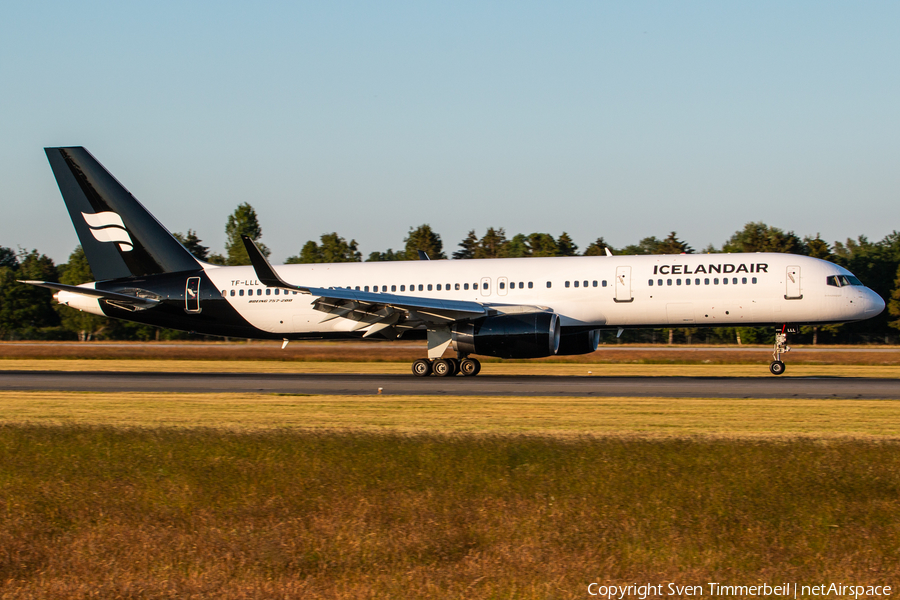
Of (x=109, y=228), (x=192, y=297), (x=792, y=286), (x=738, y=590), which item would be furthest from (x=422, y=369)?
(x=738, y=590)

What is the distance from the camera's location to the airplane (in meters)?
26.5

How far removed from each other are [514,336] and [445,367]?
11.8 feet

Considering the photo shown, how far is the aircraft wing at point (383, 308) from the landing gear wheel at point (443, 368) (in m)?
1.48

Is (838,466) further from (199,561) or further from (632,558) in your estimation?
(199,561)

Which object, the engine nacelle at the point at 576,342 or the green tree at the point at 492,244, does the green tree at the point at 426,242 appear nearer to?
the green tree at the point at 492,244

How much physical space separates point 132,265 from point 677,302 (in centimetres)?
1988

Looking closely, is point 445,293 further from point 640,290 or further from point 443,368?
point 640,290

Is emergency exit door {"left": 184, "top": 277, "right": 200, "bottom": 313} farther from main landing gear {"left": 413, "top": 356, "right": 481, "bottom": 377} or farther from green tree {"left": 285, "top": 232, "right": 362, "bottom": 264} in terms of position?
green tree {"left": 285, "top": 232, "right": 362, "bottom": 264}

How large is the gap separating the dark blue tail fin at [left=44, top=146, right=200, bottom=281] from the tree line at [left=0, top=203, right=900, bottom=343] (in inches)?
1322

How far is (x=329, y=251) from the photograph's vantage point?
11669 centimetres

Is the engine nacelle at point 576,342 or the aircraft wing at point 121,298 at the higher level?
the aircraft wing at point 121,298

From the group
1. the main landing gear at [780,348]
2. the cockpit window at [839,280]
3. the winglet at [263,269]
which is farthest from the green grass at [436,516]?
the cockpit window at [839,280]

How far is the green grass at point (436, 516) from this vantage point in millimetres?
7203

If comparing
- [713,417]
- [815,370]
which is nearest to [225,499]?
[713,417]
